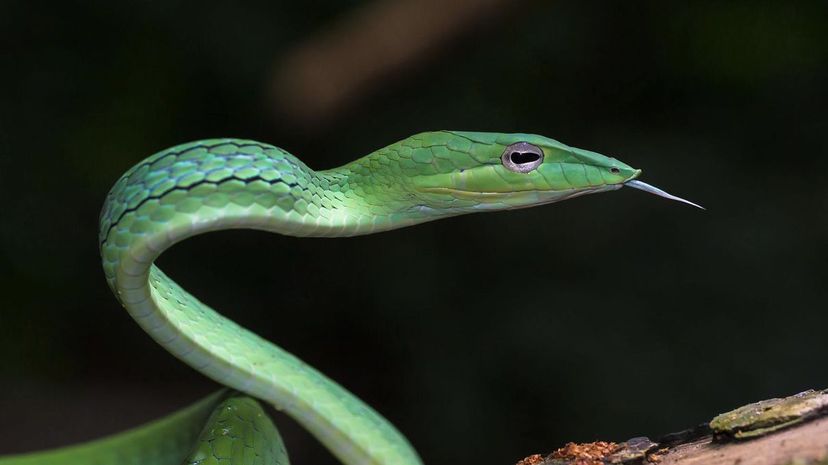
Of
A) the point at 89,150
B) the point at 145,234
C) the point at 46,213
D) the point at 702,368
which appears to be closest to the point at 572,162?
the point at 145,234

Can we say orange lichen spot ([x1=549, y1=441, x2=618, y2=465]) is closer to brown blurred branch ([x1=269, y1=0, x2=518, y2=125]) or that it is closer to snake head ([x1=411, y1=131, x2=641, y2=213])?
snake head ([x1=411, y1=131, x2=641, y2=213])

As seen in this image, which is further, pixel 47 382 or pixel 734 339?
pixel 47 382

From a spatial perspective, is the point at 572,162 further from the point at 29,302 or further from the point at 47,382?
the point at 47,382

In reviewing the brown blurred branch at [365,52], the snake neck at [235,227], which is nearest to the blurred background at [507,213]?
the brown blurred branch at [365,52]

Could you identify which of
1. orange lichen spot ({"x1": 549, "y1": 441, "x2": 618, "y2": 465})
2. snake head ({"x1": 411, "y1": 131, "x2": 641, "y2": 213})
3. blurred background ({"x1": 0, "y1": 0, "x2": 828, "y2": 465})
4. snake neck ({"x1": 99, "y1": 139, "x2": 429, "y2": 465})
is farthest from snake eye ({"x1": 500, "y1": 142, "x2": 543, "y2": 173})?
blurred background ({"x1": 0, "y1": 0, "x2": 828, "y2": 465})

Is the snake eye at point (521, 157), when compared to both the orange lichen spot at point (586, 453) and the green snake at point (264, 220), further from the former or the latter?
the orange lichen spot at point (586, 453)

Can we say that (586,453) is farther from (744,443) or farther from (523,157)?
(523,157)
